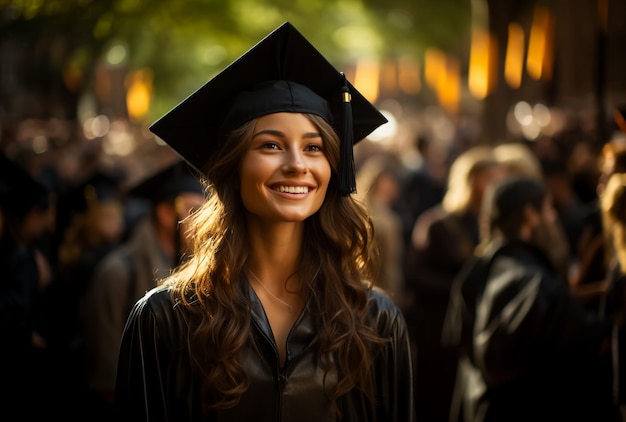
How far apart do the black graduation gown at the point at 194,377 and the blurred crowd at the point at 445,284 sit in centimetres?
82

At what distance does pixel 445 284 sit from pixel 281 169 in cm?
521

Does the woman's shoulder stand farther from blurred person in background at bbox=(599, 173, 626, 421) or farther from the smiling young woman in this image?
blurred person in background at bbox=(599, 173, 626, 421)

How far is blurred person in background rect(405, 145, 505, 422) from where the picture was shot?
26.7 feet

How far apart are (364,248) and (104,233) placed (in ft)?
15.6

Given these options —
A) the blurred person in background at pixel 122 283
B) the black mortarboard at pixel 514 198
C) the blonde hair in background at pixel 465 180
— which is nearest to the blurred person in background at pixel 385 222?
the blonde hair in background at pixel 465 180

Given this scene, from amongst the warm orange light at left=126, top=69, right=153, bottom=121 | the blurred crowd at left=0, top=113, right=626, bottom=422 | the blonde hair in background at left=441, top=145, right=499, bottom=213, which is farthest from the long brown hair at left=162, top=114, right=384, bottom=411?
the warm orange light at left=126, top=69, right=153, bottom=121

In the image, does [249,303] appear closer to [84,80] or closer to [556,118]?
[556,118]

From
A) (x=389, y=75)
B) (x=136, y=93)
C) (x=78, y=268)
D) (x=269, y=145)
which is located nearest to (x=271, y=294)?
(x=269, y=145)

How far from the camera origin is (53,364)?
247 inches

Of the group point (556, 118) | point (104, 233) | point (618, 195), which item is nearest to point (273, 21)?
point (556, 118)

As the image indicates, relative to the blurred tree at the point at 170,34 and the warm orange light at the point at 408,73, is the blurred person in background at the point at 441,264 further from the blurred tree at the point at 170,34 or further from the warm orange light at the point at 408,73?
the warm orange light at the point at 408,73

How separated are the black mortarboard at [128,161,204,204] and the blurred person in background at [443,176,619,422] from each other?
1.88 meters

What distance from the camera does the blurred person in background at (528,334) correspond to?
5.25m

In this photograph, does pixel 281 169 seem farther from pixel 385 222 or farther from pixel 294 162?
pixel 385 222
